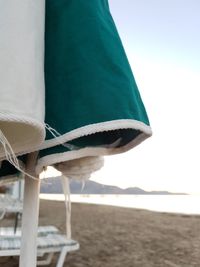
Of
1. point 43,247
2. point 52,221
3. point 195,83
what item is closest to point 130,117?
point 43,247

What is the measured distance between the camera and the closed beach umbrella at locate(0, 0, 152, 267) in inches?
26.1

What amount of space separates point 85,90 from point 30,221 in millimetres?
301

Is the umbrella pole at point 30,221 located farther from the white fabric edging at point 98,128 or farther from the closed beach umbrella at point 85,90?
the white fabric edging at point 98,128

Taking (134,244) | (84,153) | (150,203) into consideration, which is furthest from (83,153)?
(150,203)

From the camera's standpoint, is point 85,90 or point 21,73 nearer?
point 21,73

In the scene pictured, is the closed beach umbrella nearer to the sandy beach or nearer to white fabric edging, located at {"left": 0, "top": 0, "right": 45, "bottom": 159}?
white fabric edging, located at {"left": 0, "top": 0, "right": 45, "bottom": 159}

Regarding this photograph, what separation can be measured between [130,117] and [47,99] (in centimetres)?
16

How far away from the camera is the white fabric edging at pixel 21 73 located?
0.55 meters

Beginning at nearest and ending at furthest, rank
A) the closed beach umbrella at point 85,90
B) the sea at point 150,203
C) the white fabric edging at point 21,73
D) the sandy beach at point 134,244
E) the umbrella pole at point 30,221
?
the white fabric edging at point 21,73, the closed beach umbrella at point 85,90, the umbrella pole at point 30,221, the sandy beach at point 134,244, the sea at point 150,203

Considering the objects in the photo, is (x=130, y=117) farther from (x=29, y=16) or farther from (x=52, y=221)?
(x=52, y=221)

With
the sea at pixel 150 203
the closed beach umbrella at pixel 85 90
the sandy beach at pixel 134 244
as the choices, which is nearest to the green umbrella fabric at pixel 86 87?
the closed beach umbrella at pixel 85 90

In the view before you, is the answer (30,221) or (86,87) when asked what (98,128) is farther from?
(30,221)

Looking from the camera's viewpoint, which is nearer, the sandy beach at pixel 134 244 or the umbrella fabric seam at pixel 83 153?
the umbrella fabric seam at pixel 83 153

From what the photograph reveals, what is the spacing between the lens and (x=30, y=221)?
2.67 ft
